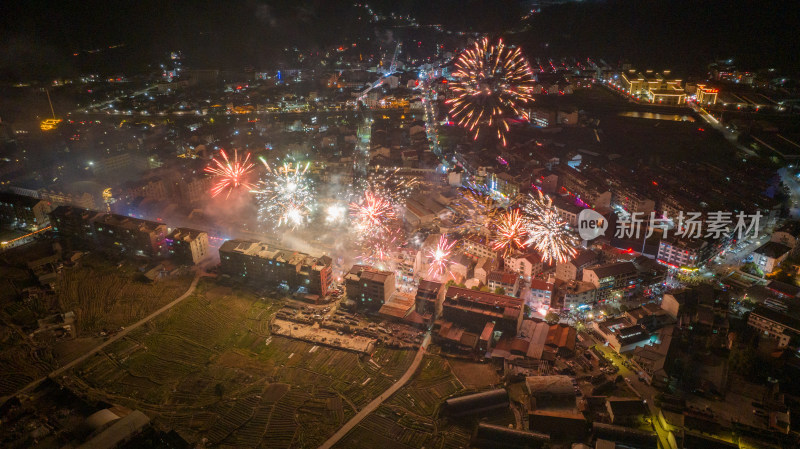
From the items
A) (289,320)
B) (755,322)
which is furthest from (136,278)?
(755,322)

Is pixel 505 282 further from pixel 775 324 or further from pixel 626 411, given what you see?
pixel 775 324

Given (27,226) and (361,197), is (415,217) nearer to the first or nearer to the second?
(361,197)

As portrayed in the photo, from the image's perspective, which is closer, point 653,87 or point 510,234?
point 510,234

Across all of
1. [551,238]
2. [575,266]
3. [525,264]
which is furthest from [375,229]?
[575,266]

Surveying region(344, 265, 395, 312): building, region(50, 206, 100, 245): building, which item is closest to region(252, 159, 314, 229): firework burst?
region(344, 265, 395, 312): building

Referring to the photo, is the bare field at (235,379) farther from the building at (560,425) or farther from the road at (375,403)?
the building at (560,425)

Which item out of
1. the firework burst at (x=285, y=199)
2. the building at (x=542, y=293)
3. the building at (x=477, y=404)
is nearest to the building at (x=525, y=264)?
the building at (x=542, y=293)
